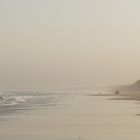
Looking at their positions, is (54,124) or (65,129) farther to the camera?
(54,124)

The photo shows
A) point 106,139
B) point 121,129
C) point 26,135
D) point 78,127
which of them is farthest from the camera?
point 78,127

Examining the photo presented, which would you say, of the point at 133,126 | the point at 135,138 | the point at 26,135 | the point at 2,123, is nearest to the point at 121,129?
the point at 133,126

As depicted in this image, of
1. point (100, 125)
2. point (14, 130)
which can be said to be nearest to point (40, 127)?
point (14, 130)

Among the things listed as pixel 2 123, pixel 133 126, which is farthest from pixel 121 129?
pixel 2 123

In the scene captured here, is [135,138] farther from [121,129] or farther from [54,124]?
[54,124]

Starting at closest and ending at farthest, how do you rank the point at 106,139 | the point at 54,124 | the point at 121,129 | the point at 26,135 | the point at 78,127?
the point at 106,139
the point at 26,135
the point at 121,129
the point at 78,127
the point at 54,124

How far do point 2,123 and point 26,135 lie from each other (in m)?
6.57

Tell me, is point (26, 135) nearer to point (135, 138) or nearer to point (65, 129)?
point (65, 129)

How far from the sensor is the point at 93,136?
1945cm

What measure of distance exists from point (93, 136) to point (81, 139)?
1059 mm

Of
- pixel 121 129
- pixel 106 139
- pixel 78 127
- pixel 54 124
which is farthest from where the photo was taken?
pixel 54 124

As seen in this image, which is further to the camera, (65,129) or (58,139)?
(65,129)

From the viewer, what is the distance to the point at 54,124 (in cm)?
2480

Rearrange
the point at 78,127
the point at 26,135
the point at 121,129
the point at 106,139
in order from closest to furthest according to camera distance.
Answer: the point at 106,139 → the point at 26,135 → the point at 121,129 → the point at 78,127
